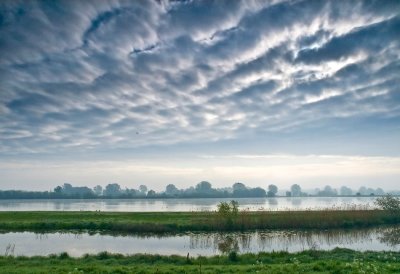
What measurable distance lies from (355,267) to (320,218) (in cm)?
3628

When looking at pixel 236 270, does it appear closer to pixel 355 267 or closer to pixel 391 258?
pixel 355 267

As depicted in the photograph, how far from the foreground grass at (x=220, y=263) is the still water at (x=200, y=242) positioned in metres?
7.05

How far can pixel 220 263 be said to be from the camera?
2419 cm

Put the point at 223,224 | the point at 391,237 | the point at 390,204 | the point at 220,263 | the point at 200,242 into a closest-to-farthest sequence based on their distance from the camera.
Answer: the point at 220,263, the point at 200,242, the point at 391,237, the point at 223,224, the point at 390,204

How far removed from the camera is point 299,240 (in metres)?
40.3

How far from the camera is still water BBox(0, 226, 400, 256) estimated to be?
1367 inches

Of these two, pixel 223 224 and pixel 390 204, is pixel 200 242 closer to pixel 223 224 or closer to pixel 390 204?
pixel 223 224

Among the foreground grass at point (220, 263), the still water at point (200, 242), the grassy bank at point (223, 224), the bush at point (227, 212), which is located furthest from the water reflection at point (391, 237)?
the bush at point (227, 212)

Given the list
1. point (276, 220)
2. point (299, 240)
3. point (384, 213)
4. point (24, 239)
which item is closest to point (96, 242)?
point (24, 239)

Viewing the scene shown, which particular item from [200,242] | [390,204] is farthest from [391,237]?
[200,242]

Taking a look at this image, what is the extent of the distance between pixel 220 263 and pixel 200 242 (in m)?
15.9

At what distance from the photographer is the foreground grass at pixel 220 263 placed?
774 inches

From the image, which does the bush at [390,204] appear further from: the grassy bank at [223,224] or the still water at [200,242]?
the still water at [200,242]

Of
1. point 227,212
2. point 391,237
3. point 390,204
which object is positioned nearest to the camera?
point 391,237
